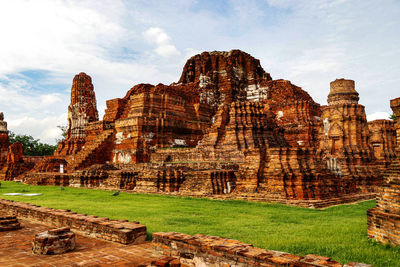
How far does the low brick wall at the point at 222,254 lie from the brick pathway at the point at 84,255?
0.26 meters

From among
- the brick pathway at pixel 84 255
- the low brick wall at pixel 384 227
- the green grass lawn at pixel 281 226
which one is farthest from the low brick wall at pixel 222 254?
the low brick wall at pixel 384 227

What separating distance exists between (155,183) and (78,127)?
1624 centimetres

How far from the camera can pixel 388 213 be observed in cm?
453

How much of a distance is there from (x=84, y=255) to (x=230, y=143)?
36.2ft

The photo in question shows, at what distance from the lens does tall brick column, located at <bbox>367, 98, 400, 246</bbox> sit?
4344 mm

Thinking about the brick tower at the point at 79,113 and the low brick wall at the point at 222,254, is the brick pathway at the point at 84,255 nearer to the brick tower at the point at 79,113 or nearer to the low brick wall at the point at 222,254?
the low brick wall at the point at 222,254

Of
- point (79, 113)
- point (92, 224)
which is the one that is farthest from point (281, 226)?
point (79, 113)

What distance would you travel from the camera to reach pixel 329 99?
51.5 ft

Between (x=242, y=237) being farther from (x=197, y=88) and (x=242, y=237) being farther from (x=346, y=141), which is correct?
(x=197, y=88)

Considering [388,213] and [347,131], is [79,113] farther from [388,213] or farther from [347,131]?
[388,213]

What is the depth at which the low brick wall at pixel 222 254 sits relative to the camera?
305 centimetres

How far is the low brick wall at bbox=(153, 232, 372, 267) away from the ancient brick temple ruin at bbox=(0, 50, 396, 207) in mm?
5449

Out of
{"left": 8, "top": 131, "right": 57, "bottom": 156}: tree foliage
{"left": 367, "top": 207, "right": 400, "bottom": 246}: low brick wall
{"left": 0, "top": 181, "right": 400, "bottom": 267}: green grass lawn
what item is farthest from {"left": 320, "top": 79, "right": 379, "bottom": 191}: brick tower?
{"left": 8, "top": 131, "right": 57, "bottom": 156}: tree foliage

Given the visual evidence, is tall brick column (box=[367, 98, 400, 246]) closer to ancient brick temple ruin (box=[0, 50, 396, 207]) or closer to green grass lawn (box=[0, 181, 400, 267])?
green grass lawn (box=[0, 181, 400, 267])
